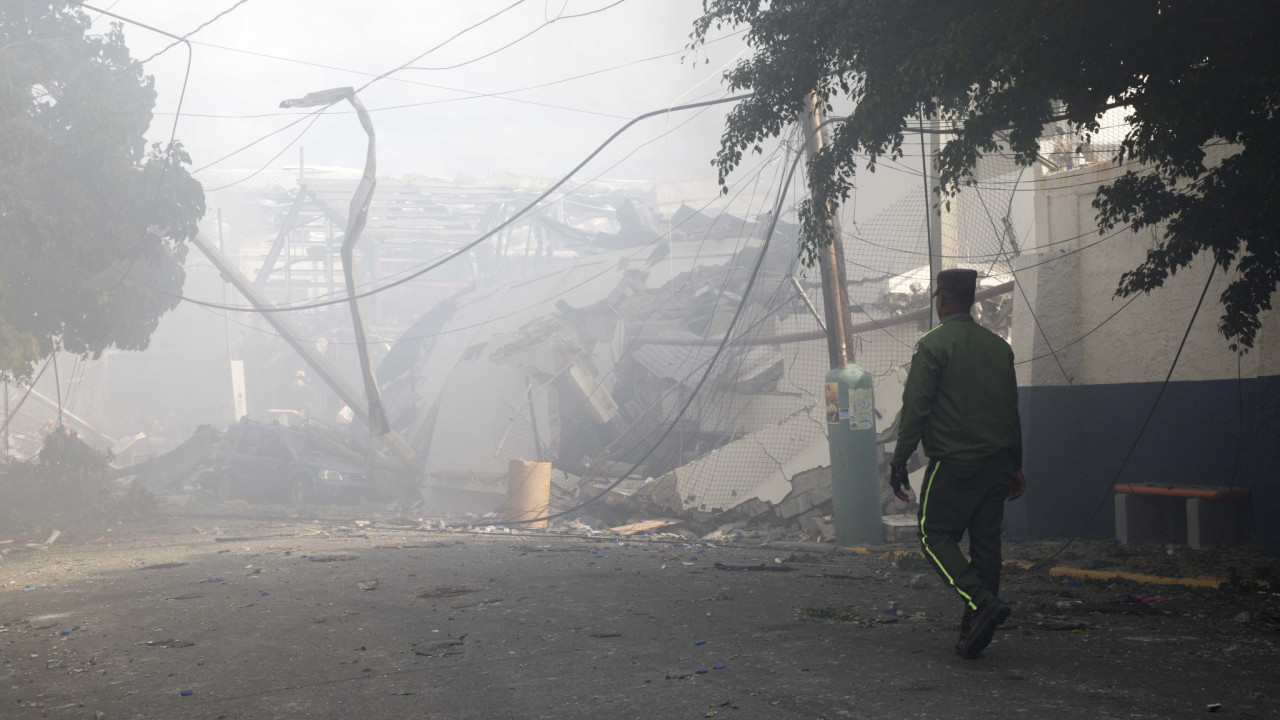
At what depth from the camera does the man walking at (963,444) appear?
455 cm

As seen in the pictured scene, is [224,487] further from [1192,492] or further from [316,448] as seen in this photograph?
[1192,492]

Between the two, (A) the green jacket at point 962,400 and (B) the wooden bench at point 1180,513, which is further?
(B) the wooden bench at point 1180,513

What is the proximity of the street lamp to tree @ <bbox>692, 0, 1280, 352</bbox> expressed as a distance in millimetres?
13835

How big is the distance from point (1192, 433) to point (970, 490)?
5710 mm

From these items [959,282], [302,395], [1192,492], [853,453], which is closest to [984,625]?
[959,282]

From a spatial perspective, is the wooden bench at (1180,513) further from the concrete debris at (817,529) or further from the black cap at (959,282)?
the black cap at (959,282)

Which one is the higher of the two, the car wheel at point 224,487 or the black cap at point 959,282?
the black cap at point 959,282

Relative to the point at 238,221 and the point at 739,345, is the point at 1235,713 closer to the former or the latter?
the point at 739,345

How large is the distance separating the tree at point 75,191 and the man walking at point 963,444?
14420 mm

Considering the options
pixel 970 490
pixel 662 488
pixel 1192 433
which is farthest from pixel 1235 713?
pixel 662 488

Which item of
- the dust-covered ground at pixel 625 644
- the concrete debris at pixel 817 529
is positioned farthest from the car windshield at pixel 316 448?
the concrete debris at pixel 817 529

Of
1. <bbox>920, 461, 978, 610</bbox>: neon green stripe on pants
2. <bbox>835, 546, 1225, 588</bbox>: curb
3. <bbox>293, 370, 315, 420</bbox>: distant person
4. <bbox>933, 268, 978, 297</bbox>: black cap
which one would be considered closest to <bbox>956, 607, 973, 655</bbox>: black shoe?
<bbox>920, 461, 978, 610</bbox>: neon green stripe on pants

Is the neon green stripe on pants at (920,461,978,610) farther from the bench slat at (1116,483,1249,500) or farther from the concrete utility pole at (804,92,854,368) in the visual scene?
the concrete utility pole at (804,92,854,368)

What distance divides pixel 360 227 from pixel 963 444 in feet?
59.1
